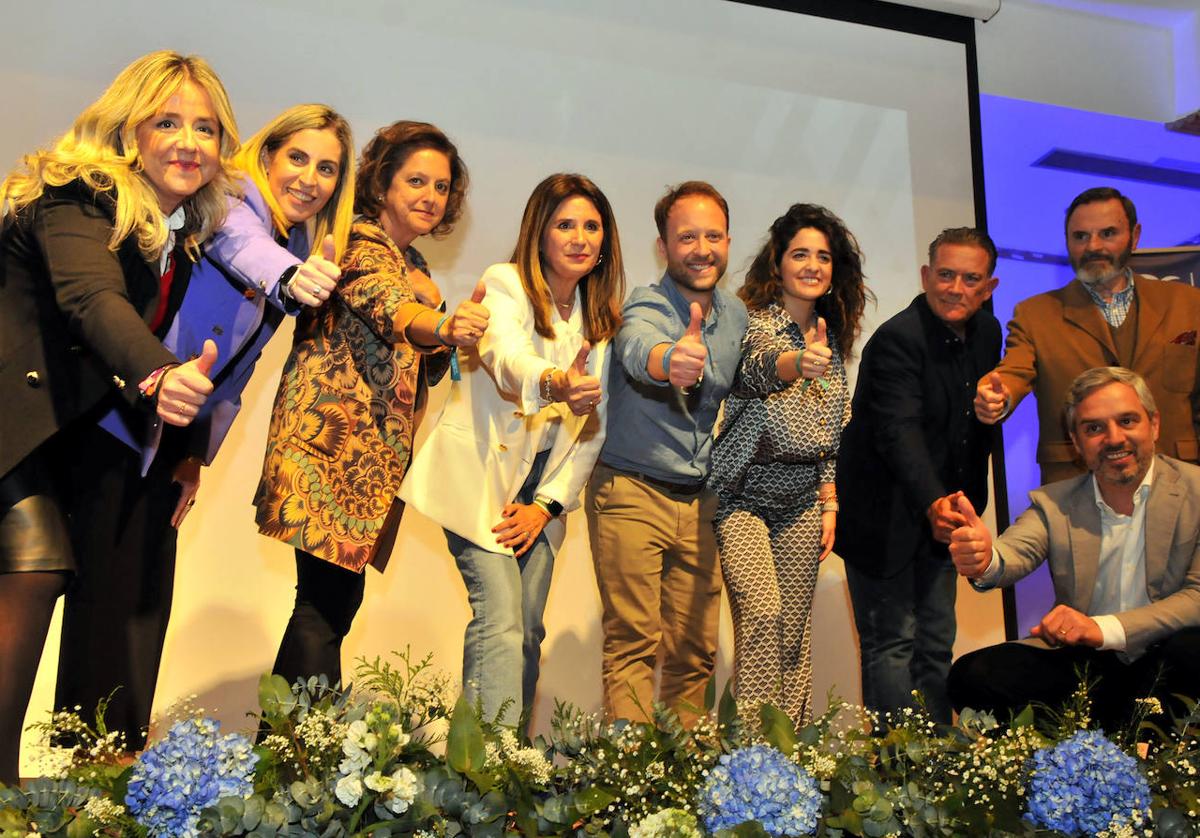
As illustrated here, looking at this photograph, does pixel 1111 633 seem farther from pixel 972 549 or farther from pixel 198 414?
pixel 198 414

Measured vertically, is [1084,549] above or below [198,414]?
below

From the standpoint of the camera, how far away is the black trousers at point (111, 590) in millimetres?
2420

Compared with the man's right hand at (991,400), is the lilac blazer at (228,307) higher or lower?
higher

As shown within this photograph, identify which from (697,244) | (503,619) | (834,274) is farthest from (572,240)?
(503,619)

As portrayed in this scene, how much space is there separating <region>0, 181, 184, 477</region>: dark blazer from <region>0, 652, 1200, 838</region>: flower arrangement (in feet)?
2.03

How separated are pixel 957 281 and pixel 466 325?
170cm

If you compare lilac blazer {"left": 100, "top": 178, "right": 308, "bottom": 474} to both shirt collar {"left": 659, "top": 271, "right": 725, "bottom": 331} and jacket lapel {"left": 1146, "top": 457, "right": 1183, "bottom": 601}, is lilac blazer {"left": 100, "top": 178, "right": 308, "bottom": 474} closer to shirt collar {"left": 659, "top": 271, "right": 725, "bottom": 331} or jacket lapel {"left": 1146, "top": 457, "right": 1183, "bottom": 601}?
shirt collar {"left": 659, "top": 271, "right": 725, "bottom": 331}

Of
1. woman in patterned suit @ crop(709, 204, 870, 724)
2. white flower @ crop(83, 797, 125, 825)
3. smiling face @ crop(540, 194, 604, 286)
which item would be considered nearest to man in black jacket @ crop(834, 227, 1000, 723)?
woman in patterned suit @ crop(709, 204, 870, 724)

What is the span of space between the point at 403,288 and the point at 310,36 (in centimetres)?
175

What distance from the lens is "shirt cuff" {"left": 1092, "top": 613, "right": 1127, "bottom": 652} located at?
284 cm

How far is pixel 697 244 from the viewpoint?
3.37 m

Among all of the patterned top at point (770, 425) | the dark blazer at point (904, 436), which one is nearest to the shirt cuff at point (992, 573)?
the dark blazer at point (904, 436)

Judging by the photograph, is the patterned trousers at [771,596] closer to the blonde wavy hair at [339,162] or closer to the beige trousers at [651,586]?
the beige trousers at [651,586]

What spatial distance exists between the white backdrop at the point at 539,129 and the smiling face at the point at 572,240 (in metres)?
1.17
